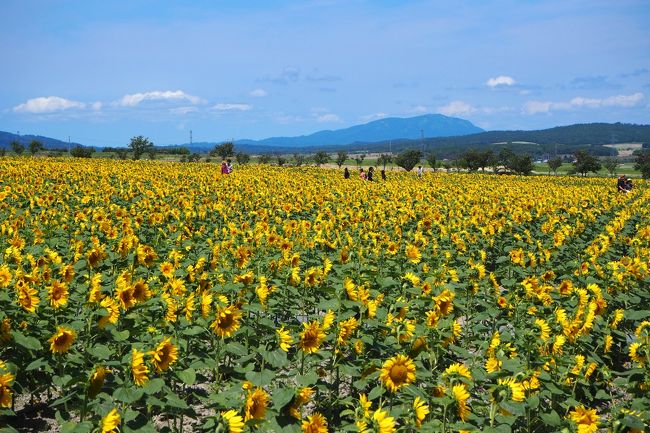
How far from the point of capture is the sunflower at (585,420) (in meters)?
3.94

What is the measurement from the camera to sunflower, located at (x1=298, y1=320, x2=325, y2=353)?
426cm

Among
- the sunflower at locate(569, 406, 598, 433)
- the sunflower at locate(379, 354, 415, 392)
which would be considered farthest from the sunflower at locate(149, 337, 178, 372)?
the sunflower at locate(569, 406, 598, 433)

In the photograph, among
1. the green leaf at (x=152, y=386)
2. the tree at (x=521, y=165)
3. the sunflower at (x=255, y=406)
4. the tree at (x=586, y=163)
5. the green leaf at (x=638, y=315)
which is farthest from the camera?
the tree at (x=521, y=165)

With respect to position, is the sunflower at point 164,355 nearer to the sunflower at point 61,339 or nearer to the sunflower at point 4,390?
the sunflower at point 61,339

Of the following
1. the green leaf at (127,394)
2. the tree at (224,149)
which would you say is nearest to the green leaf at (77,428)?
the green leaf at (127,394)

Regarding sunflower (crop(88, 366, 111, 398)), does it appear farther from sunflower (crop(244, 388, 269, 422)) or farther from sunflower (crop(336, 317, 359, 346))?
sunflower (crop(336, 317, 359, 346))

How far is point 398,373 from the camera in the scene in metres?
3.85

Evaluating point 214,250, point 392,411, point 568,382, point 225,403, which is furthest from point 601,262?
point 225,403

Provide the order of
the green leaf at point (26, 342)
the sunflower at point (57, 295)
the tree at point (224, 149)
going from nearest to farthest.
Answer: the green leaf at point (26, 342)
the sunflower at point (57, 295)
the tree at point (224, 149)

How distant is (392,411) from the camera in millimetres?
3941

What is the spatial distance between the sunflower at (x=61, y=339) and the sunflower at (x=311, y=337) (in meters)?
1.65

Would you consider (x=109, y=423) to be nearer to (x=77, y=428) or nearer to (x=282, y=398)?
(x=77, y=428)

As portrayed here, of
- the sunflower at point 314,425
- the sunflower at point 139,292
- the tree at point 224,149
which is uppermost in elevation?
the tree at point 224,149

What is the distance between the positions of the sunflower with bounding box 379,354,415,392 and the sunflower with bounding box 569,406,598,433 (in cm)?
122
